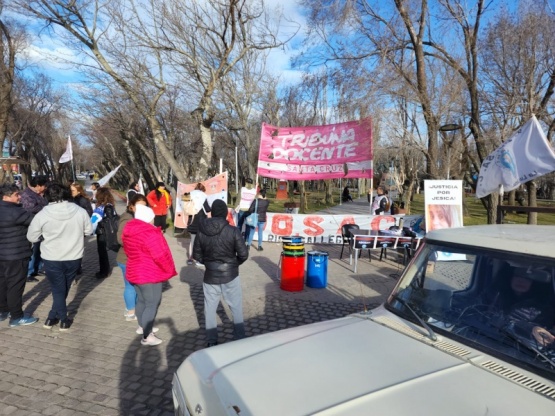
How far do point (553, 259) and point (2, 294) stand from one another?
6384mm

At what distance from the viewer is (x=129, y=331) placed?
520cm

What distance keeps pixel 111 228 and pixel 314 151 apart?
5.49m

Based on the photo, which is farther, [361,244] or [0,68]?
[0,68]

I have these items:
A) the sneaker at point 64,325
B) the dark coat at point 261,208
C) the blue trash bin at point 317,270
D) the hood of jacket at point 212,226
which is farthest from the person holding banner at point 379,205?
the sneaker at point 64,325

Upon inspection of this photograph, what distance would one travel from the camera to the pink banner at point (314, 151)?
9.70m

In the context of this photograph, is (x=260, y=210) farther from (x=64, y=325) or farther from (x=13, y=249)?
(x=13, y=249)

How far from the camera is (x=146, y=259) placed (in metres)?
4.39

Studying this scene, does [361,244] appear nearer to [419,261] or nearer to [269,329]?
[269,329]

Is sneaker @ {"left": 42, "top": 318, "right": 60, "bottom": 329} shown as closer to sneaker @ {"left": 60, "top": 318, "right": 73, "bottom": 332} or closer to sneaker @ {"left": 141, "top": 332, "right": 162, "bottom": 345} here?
sneaker @ {"left": 60, "top": 318, "right": 73, "bottom": 332}

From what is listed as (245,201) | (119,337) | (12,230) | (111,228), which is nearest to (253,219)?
(245,201)

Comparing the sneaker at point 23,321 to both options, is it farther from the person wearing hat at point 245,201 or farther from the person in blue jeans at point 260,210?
the person wearing hat at point 245,201

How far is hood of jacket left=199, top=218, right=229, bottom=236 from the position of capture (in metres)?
4.29

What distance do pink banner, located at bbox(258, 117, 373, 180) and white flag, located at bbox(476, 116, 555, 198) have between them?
3.69 m

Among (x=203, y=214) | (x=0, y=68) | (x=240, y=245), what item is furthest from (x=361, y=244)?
(x=0, y=68)
